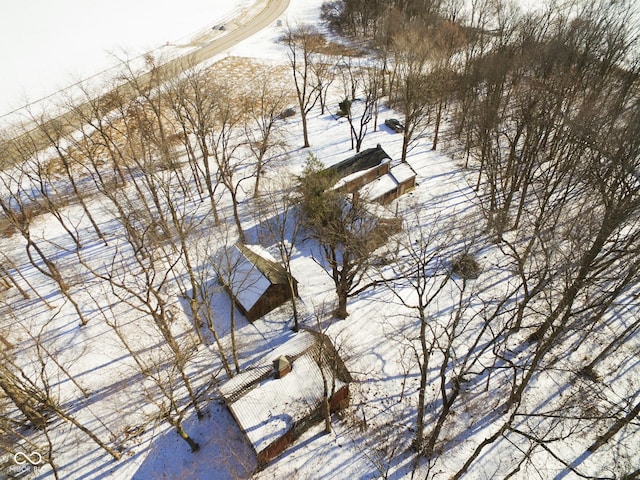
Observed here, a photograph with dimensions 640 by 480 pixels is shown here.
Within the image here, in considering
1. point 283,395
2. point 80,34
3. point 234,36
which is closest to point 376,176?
point 283,395

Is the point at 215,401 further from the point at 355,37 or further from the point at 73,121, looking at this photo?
the point at 355,37

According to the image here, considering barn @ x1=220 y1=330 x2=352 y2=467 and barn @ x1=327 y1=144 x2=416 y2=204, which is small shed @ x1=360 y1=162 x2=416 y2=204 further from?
barn @ x1=220 y1=330 x2=352 y2=467

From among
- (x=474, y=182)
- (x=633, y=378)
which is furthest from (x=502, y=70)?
(x=633, y=378)

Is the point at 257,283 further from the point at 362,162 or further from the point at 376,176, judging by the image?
the point at 362,162

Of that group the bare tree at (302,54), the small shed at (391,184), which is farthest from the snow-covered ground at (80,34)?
the small shed at (391,184)

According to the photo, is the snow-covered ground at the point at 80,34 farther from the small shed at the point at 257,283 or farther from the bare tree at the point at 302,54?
the small shed at the point at 257,283
